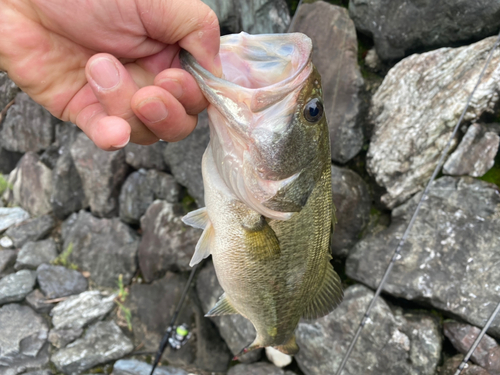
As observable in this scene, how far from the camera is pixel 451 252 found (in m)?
1.69

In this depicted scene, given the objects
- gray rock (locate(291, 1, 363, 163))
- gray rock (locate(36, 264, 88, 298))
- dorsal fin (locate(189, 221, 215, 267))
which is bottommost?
gray rock (locate(36, 264, 88, 298))

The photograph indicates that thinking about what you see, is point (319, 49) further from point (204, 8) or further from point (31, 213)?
point (31, 213)

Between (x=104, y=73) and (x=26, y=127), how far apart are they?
3.27 metres

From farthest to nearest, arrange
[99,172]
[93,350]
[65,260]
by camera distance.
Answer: [65,260]
[99,172]
[93,350]

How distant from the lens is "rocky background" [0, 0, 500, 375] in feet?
5.43

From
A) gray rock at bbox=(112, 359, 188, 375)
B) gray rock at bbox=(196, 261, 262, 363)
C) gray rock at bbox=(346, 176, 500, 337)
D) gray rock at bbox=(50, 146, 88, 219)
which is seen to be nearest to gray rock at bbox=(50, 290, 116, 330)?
gray rock at bbox=(112, 359, 188, 375)

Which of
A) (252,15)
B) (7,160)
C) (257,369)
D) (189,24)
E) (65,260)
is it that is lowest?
(65,260)

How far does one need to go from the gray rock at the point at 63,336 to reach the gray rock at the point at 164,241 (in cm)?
73

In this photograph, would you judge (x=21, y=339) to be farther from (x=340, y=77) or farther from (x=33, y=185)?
(x=340, y=77)

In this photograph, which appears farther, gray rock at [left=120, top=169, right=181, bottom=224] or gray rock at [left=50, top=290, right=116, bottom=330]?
gray rock at [left=50, top=290, right=116, bottom=330]

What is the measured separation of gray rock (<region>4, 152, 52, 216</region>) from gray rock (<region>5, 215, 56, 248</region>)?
0.11 m

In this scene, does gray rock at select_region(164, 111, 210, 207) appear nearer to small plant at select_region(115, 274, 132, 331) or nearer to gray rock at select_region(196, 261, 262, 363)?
gray rock at select_region(196, 261, 262, 363)

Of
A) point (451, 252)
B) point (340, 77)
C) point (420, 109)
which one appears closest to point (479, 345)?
point (451, 252)

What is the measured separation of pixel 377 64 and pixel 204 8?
1414mm
